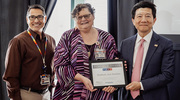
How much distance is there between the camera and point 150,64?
172 centimetres

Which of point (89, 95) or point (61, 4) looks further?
point (61, 4)

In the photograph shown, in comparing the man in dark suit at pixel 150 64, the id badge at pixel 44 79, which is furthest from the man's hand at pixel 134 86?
the id badge at pixel 44 79

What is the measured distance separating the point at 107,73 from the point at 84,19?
0.64m

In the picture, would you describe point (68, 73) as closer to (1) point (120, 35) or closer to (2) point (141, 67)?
(2) point (141, 67)

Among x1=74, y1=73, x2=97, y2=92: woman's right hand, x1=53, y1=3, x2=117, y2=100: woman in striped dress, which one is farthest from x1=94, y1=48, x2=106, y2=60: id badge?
x1=74, y1=73, x2=97, y2=92: woman's right hand

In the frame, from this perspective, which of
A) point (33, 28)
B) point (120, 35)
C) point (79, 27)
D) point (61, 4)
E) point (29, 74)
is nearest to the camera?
point (79, 27)

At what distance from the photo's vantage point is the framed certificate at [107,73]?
1742 millimetres

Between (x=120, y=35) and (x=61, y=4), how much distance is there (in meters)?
1.45

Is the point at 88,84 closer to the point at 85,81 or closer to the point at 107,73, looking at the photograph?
the point at 85,81

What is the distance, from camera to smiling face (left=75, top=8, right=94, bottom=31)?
1.91 metres

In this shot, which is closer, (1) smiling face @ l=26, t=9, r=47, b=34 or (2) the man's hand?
(2) the man's hand

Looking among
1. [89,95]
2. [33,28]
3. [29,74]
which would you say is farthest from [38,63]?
[89,95]

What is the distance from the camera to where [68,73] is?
1851 mm

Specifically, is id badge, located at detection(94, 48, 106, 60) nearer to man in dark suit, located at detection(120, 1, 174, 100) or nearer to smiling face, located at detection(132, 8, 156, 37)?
man in dark suit, located at detection(120, 1, 174, 100)
